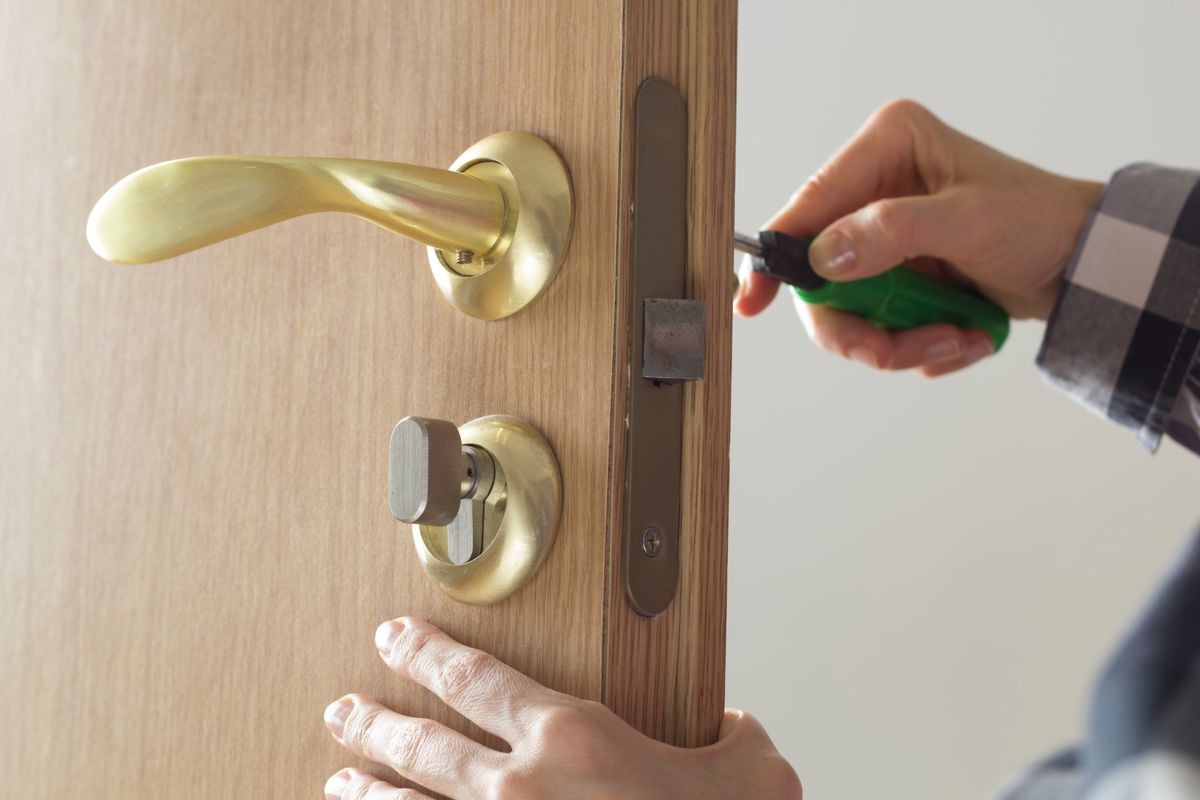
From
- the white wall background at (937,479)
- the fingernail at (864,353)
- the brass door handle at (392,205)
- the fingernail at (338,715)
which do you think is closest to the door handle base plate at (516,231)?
the brass door handle at (392,205)

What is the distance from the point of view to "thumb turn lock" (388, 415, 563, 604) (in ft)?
0.89

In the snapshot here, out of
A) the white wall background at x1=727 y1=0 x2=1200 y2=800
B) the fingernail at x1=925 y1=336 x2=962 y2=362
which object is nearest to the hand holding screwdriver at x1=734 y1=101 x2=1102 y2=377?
the fingernail at x1=925 y1=336 x2=962 y2=362

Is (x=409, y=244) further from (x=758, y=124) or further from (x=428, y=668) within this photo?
(x=758, y=124)

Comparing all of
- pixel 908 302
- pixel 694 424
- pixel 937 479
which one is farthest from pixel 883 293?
pixel 937 479

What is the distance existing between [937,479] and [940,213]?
55 centimetres

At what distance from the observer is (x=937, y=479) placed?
3.28 ft

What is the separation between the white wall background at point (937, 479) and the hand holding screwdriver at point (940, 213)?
42 cm

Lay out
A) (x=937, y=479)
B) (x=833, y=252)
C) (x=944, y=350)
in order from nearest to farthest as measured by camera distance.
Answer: (x=833, y=252) < (x=944, y=350) < (x=937, y=479)

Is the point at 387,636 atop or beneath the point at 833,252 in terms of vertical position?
beneath

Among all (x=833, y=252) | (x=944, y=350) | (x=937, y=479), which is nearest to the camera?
(x=833, y=252)

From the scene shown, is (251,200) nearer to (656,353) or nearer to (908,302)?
(656,353)

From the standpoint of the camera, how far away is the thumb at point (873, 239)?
0.46 metres

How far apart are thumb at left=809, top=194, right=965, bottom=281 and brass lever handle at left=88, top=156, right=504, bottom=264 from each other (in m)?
0.22

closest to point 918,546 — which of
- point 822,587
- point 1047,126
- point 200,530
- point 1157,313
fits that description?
point 822,587
